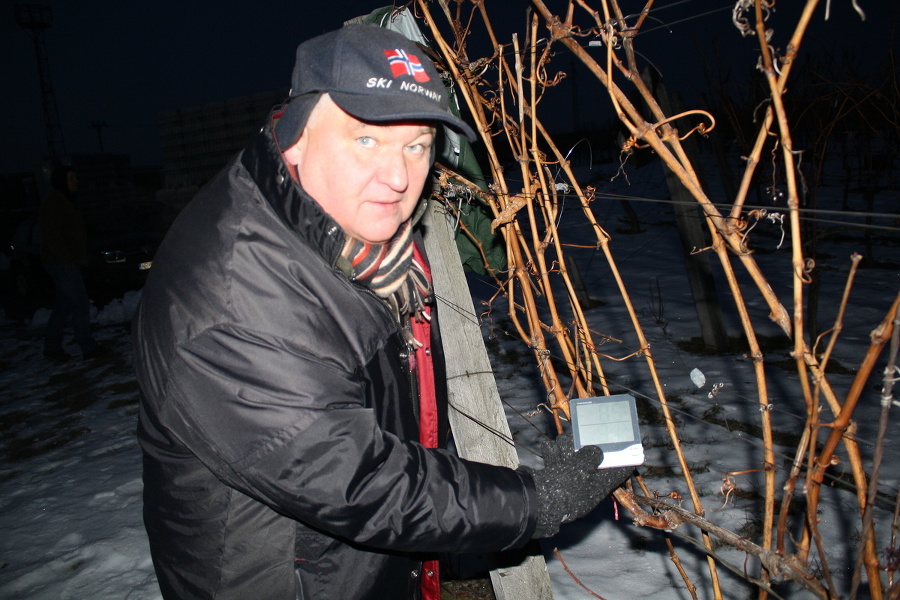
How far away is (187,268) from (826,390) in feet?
3.91

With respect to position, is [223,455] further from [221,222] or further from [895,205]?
[895,205]

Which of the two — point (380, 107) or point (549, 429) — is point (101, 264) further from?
point (380, 107)

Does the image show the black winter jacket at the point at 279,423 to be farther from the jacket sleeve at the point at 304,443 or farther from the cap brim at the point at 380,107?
the cap brim at the point at 380,107

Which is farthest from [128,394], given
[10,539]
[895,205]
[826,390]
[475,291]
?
[895,205]

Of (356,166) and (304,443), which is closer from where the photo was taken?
(304,443)

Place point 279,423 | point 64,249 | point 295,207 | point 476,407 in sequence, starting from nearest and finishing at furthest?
point 279,423 < point 295,207 < point 476,407 < point 64,249

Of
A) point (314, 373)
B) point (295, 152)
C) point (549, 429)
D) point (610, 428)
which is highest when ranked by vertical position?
point (295, 152)

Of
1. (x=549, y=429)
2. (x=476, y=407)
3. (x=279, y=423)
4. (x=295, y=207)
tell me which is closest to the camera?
(x=279, y=423)

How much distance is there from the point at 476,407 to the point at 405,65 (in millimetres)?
1069

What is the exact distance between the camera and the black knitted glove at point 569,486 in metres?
1.27

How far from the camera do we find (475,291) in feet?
24.8

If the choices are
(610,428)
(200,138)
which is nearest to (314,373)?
(610,428)

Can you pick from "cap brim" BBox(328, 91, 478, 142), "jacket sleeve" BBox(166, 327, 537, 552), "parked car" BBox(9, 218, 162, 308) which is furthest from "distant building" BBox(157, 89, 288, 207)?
"jacket sleeve" BBox(166, 327, 537, 552)

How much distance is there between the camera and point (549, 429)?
3660 mm
